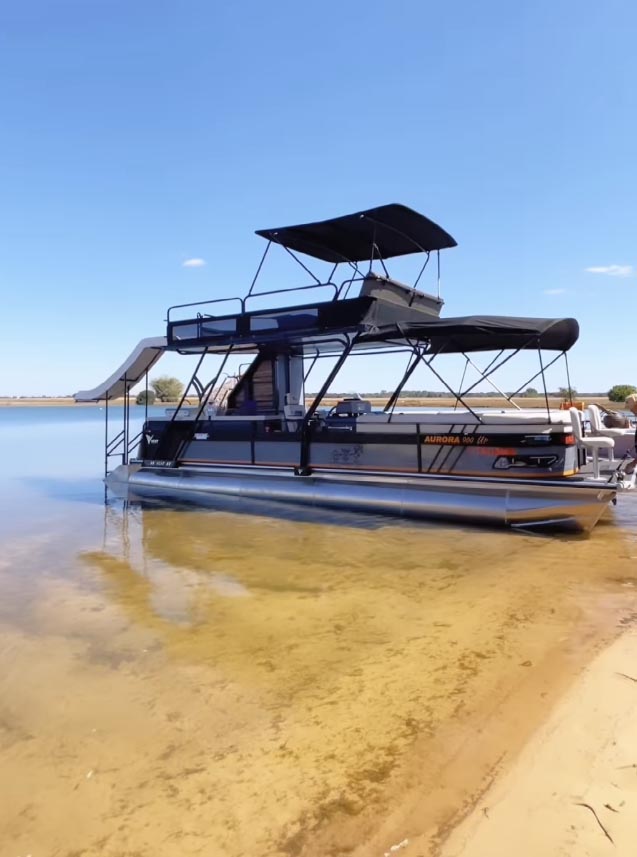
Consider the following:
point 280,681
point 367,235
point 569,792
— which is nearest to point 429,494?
point 367,235

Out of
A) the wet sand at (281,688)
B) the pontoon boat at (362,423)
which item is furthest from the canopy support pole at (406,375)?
the wet sand at (281,688)

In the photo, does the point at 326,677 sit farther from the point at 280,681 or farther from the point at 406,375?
the point at 406,375

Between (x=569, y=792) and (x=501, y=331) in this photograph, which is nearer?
(x=569, y=792)

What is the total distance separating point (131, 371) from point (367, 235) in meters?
6.33

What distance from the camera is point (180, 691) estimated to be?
414 centimetres

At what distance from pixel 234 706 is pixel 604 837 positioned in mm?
2187

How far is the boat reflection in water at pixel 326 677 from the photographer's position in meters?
2.85

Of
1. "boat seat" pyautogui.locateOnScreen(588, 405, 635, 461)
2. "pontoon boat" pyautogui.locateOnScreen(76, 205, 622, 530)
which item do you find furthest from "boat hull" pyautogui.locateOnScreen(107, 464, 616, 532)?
"boat seat" pyautogui.locateOnScreen(588, 405, 635, 461)

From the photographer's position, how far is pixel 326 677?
14.0 feet

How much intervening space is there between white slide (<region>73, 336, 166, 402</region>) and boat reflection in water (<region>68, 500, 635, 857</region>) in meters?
6.38

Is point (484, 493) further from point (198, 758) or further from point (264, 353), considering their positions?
Answer: point (198, 758)

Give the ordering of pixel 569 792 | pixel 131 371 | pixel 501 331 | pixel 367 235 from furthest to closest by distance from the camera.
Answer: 1. pixel 131 371
2. pixel 367 235
3. pixel 501 331
4. pixel 569 792

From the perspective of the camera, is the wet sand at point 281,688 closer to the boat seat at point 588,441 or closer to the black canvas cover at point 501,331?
the boat seat at point 588,441

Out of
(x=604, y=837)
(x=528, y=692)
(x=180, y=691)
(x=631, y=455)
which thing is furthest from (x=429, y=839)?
(x=631, y=455)
